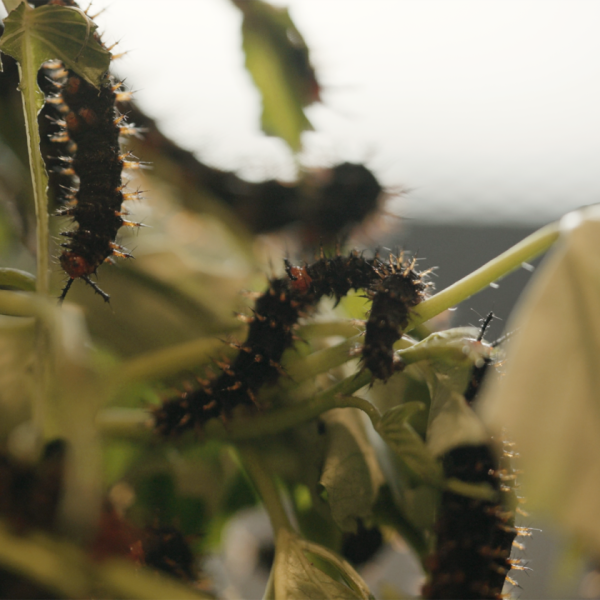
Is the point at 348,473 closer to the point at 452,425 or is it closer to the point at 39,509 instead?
the point at 452,425

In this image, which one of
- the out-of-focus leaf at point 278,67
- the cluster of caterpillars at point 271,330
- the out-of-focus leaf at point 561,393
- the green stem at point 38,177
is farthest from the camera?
the out-of-focus leaf at point 278,67

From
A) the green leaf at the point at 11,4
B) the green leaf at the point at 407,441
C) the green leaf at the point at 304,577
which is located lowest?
the green leaf at the point at 304,577

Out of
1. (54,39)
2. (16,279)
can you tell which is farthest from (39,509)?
(54,39)

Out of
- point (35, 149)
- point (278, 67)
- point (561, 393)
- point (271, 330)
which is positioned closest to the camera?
point (561, 393)

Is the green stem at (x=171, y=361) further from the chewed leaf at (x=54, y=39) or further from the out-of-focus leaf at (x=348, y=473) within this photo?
the chewed leaf at (x=54, y=39)

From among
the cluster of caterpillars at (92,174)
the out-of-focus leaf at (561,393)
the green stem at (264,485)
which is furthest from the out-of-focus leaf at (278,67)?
the out-of-focus leaf at (561,393)

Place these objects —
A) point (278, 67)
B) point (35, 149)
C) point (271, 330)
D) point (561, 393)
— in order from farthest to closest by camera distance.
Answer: point (278, 67) → point (271, 330) → point (35, 149) → point (561, 393)

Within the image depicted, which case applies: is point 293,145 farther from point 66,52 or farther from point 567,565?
point 567,565

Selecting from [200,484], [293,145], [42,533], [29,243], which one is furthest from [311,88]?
[42,533]

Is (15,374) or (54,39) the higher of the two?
(54,39)
